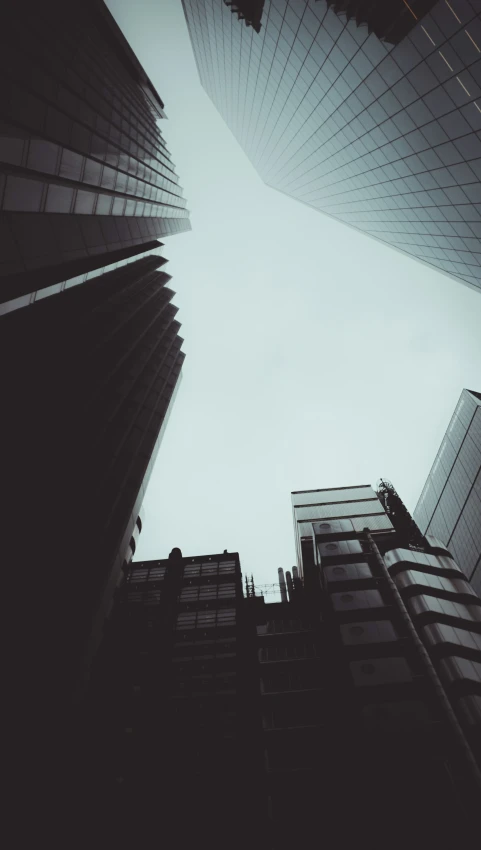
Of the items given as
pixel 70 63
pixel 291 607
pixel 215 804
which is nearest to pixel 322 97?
pixel 70 63

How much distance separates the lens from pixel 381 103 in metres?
25.6

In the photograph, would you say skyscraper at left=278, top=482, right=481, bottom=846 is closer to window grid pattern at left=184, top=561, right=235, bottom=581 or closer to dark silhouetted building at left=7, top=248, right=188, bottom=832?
window grid pattern at left=184, top=561, right=235, bottom=581

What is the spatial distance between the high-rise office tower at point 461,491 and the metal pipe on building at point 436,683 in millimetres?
38266

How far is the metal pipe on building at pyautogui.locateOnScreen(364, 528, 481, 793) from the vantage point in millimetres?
26109

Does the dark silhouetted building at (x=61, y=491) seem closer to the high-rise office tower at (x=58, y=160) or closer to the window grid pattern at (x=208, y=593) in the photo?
the high-rise office tower at (x=58, y=160)

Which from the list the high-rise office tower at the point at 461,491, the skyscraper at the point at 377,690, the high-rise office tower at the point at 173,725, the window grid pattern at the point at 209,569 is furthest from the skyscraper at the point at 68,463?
the high-rise office tower at the point at 461,491

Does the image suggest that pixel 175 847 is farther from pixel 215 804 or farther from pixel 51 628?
pixel 51 628

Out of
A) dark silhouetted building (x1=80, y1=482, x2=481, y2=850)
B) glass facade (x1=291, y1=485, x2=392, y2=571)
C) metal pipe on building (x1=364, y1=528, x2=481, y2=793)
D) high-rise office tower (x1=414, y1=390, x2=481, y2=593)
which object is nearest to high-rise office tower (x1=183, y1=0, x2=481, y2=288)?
metal pipe on building (x1=364, y1=528, x2=481, y2=793)

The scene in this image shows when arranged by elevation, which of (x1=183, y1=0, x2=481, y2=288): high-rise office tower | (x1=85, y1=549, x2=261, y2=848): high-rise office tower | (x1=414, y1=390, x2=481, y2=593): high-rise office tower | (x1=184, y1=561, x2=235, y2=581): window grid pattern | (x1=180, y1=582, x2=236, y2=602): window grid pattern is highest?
(x1=414, y1=390, x2=481, y2=593): high-rise office tower

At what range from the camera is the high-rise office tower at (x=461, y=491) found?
7294 centimetres

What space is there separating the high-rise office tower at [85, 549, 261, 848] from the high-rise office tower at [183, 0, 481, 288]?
30.6 meters

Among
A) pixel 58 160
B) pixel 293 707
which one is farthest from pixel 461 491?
pixel 58 160

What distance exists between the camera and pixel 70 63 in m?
24.2

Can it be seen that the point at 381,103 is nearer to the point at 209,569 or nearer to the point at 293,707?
the point at 209,569
